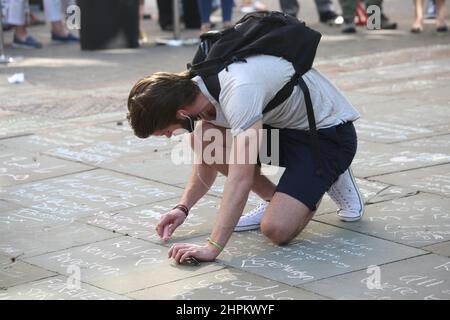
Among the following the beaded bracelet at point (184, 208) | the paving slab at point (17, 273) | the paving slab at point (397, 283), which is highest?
the beaded bracelet at point (184, 208)

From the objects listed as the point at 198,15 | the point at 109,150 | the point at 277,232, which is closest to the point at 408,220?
the point at 277,232

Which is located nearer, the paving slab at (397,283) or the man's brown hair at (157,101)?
the paving slab at (397,283)

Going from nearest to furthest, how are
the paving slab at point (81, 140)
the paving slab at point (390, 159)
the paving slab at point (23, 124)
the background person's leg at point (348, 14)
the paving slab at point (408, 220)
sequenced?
the paving slab at point (408, 220), the paving slab at point (390, 159), the paving slab at point (81, 140), the paving slab at point (23, 124), the background person's leg at point (348, 14)

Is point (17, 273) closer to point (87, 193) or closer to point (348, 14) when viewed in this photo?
point (87, 193)

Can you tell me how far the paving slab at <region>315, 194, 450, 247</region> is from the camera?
16.7 feet

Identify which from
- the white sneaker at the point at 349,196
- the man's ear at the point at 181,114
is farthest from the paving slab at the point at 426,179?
the man's ear at the point at 181,114

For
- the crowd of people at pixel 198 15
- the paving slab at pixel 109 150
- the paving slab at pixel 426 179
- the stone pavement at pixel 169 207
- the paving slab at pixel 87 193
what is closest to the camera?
the stone pavement at pixel 169 207

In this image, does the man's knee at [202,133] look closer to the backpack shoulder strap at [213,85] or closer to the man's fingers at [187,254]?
the backpack shoulder strap at [213,85]

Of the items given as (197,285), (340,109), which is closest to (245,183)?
(197,285)

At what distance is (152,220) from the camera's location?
5.56 meters

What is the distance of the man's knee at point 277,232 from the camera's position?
195 inches

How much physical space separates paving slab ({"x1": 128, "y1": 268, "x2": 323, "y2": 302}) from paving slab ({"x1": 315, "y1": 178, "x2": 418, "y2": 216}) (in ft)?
3.86

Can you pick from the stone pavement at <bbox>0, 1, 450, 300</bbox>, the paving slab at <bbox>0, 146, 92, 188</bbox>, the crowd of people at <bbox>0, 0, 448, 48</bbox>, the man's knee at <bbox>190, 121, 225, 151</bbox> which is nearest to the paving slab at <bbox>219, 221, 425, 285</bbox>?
the stone pavement at <bbox>0, 1, 450, 300</bbox>

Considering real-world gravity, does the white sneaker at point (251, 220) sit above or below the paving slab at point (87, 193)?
above
